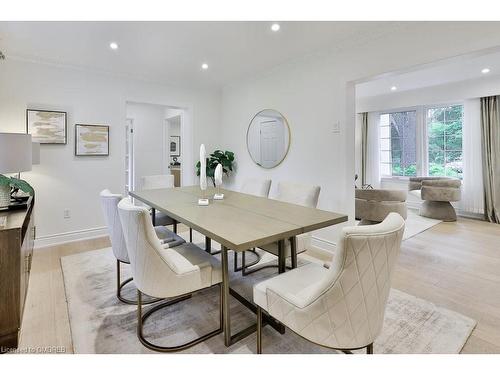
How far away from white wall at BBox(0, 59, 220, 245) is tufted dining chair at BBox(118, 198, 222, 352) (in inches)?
110

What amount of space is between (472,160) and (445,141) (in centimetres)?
69

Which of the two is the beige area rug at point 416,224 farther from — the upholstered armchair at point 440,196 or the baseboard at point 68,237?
the baseboard at point 68,237

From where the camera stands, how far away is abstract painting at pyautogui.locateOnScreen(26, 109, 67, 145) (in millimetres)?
3487

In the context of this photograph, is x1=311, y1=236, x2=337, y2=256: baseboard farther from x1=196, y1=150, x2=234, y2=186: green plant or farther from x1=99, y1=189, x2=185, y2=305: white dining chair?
x1=196, y1=150, x2=234, y2=186: green plant

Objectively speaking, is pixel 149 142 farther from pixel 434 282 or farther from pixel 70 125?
pixel 434 282

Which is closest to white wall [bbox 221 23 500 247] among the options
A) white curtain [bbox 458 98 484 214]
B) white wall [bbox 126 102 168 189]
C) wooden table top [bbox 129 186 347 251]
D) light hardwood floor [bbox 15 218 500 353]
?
light hardwood floor [bbox 15 218 500 353]

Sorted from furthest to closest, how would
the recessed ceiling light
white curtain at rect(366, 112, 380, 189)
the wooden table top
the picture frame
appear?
the picture frame
white curtain at rect(366, 112, 380, 189)
the recessed ceiling light
the wooden table top

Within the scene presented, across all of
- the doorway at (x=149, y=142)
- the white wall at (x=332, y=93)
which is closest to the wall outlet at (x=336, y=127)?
the white wall at (x=332, y=93)

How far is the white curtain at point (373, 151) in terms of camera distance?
22.2 feet

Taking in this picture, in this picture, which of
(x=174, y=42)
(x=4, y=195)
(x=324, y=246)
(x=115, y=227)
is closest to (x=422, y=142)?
(x=324, y=246)

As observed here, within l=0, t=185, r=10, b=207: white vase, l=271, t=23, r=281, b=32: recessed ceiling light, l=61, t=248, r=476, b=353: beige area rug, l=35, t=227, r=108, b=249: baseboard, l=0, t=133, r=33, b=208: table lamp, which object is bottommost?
l=61, t=248, r=476, b=353: beige area rug

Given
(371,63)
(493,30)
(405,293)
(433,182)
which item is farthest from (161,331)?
(433,182)

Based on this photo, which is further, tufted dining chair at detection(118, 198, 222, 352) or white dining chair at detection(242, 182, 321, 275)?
white dining chair at detection(242, 182, 321, 275)
